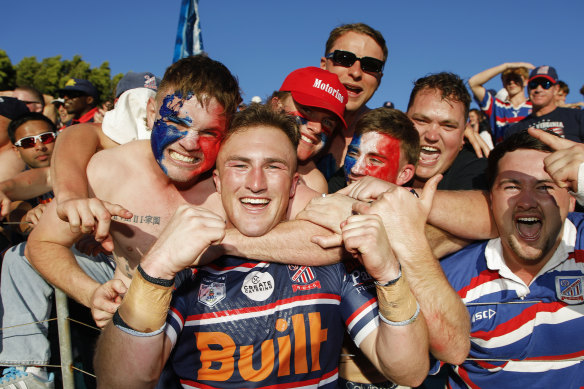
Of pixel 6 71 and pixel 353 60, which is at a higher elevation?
pixel 6 71

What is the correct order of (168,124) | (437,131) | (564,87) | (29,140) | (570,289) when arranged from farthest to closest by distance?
(564,87), (29,140), (437,131), (168,124), (570,289)

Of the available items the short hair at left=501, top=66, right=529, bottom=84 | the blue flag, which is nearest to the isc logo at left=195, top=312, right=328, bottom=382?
the blue flag

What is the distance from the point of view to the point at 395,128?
3.22m

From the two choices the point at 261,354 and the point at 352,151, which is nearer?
the point at 261,354

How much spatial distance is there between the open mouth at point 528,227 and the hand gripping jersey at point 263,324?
1043 millimetres

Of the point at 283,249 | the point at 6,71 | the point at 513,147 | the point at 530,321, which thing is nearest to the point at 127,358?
the point at 283,249

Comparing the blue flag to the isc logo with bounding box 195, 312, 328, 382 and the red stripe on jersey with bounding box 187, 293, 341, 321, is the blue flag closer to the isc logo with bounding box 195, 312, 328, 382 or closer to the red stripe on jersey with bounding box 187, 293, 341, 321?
the red stripe on jersey with bounding box 187, 293, 341, 321

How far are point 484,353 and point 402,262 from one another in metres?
0.98

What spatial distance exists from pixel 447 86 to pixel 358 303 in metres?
2.34

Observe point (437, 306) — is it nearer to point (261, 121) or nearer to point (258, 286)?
point (258, 286)

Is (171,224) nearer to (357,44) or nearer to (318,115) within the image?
(318,115)

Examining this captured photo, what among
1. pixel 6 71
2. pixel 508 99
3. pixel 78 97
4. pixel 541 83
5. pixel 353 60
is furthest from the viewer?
pixel 6 71

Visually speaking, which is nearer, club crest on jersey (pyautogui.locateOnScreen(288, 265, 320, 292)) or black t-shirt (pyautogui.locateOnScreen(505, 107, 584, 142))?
club crest on jersey (pyautogui.locateOnScreen(288, 265, 320, 292))

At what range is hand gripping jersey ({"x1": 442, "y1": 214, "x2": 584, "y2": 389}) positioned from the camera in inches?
95.9
